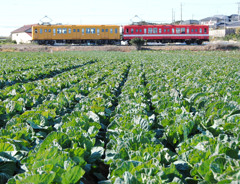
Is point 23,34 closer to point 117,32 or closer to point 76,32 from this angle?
point 76,32

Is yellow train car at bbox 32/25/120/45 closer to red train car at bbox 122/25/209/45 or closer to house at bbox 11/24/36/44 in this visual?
red train car at bbox 122/25/209/45

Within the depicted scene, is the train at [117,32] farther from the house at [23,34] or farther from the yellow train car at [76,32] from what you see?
the house at [23,34]

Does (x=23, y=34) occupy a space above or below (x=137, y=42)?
above

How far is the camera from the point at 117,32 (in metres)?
44.4

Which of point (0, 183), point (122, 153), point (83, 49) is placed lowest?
point (0, 183)

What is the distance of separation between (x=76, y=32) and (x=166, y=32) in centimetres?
1427

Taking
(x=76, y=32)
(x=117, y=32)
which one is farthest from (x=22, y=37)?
(x=117, y=32)

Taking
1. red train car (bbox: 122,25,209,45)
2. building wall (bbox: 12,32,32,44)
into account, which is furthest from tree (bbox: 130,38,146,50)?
building wall (bbox: 12,32,32,44)

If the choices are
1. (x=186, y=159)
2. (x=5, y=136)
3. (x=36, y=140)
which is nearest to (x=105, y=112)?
(x=36, y=140)

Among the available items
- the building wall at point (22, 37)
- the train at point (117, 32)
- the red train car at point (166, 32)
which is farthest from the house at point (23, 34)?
the red train car at point (166, 32)

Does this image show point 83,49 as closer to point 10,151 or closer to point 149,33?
point 149,33

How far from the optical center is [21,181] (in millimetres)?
2465

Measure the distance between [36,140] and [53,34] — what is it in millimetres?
42325

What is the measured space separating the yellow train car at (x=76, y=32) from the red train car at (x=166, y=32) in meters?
2.20
